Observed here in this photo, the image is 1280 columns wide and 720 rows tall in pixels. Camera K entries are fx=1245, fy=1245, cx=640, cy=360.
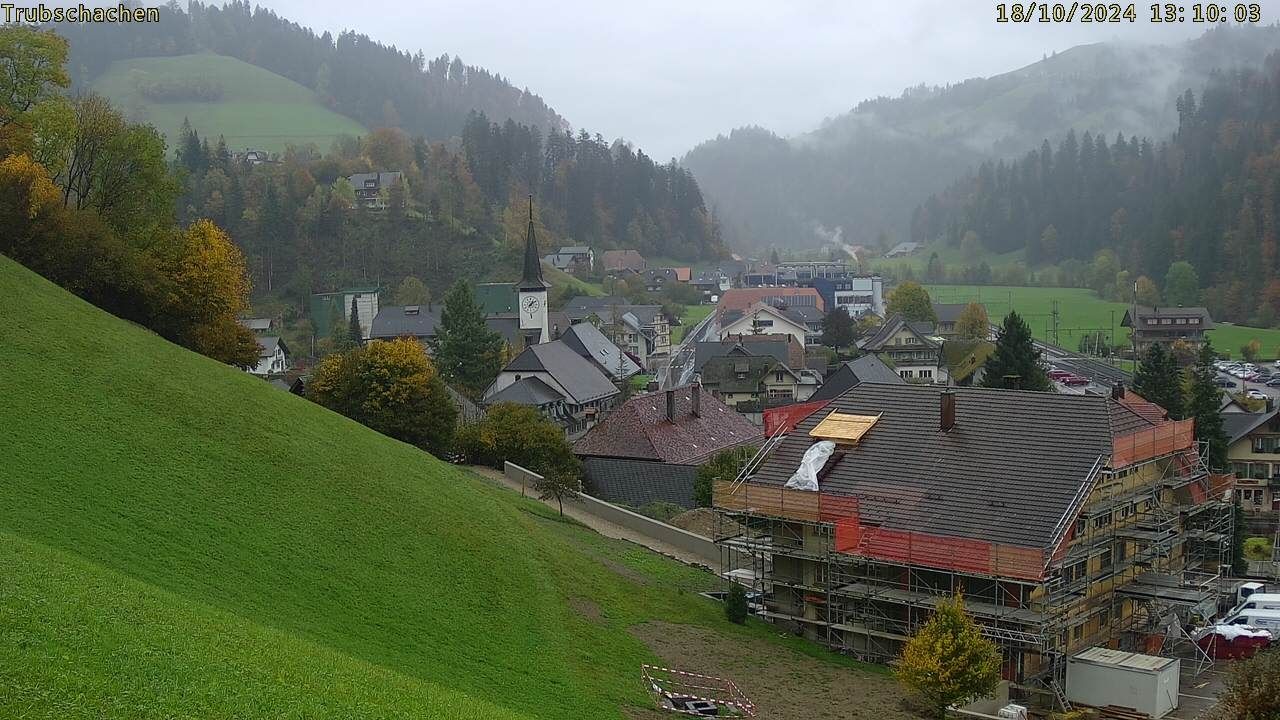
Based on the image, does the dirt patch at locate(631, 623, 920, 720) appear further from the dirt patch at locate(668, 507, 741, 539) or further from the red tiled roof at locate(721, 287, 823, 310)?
the red tiled roof at locate(721, 287, 823, 310)

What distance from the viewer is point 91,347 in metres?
31.0

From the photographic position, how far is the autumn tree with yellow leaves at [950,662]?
22688mm

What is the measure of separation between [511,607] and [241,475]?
22.1 feet

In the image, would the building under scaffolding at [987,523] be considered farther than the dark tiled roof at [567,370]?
No

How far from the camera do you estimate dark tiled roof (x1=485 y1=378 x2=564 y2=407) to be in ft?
208

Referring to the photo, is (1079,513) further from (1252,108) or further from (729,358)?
(1252,108)

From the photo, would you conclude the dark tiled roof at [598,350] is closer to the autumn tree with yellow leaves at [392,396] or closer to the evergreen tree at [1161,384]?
the evergreen tree at [1161,384]

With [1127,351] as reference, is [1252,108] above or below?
above

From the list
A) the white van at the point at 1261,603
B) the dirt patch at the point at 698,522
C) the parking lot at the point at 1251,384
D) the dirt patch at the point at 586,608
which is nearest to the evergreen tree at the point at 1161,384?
the parking lot at the point at 1251,384

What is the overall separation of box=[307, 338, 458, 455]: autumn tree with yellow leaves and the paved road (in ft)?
118

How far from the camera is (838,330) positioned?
103938mm

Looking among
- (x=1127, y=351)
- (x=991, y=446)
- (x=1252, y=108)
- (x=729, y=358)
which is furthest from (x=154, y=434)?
(x=1252, y=108)

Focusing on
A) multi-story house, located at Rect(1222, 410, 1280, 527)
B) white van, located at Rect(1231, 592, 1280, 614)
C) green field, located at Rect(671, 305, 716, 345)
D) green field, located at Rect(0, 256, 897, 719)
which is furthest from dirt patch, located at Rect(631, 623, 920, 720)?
green field, located at Rect(671, 305, 716, 345)

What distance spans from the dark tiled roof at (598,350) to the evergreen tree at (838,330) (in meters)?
19.6
